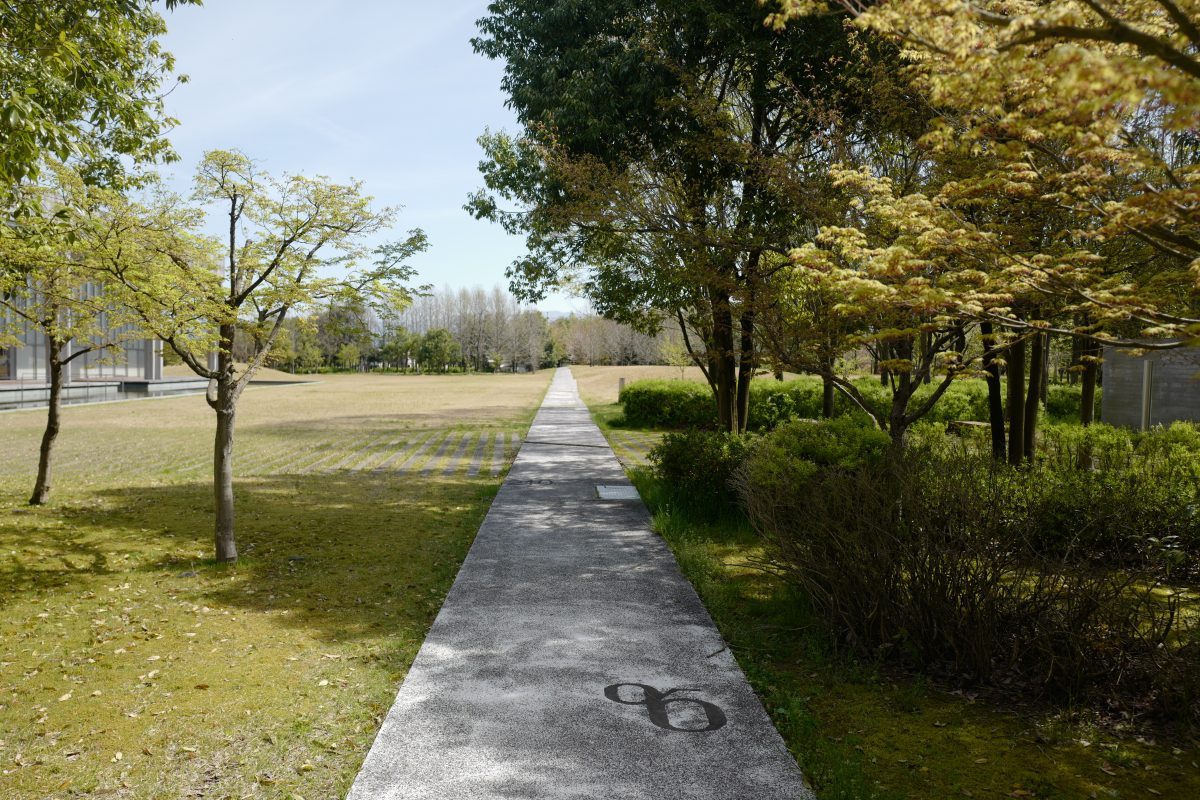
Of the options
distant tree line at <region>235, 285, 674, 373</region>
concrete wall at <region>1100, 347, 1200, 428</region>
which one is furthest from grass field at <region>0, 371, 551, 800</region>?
distant tree line at <region>235, 285, 674, 373</region>

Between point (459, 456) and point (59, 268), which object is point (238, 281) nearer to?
point (59, 268)

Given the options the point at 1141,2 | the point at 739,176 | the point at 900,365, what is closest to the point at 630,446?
the point at 739,176

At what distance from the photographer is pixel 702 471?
9.20 m

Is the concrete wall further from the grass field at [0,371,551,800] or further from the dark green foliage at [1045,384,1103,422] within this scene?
the grass field at [0,371,551,800]

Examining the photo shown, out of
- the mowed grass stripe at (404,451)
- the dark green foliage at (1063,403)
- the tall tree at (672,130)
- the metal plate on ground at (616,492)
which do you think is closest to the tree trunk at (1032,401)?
the tall tree at (672,130)

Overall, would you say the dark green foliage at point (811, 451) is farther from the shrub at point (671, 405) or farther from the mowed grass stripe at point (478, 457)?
the shrub at point (671, 405)

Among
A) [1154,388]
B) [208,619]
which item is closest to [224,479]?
[208,619]

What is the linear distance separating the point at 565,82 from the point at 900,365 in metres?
5.97

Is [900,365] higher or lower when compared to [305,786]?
higher

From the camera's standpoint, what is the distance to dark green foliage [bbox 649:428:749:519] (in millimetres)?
8953

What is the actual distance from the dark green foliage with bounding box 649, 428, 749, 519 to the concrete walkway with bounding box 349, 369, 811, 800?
175 cm

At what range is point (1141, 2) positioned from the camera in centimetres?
336

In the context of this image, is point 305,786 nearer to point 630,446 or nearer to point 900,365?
point 900,365

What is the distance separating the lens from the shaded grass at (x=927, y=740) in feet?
11.1
